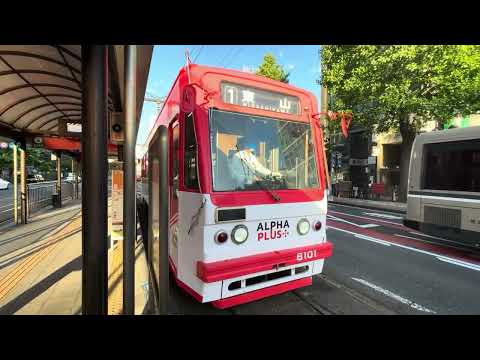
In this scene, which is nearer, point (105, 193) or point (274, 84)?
point (105, 193)

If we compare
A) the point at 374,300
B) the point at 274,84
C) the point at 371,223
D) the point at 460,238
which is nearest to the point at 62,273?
the point at 274,84

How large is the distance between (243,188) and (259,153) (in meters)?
0.51

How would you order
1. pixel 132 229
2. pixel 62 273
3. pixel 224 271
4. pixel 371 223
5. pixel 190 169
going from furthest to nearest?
pixel 371 223 → pixel 62 273 → pixel 190 169 → pixel 224 271 → pixel 132 229

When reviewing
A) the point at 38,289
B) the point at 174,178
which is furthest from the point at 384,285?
the point at 38,289

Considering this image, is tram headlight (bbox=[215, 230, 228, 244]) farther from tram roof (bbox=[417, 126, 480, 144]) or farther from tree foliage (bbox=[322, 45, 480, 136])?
tree foliage (bbox=[322, 45, 480, 136])

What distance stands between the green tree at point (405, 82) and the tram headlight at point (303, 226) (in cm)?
1213

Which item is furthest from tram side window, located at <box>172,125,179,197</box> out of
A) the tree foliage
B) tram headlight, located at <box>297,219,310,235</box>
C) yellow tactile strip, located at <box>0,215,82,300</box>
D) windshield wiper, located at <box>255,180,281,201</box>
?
the tree foliage

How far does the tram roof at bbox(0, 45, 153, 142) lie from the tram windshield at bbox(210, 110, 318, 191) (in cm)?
135

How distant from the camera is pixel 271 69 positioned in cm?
2353

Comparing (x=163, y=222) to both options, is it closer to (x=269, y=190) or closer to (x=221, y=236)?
(x=221, y=236)

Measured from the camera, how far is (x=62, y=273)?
4.82 meters
